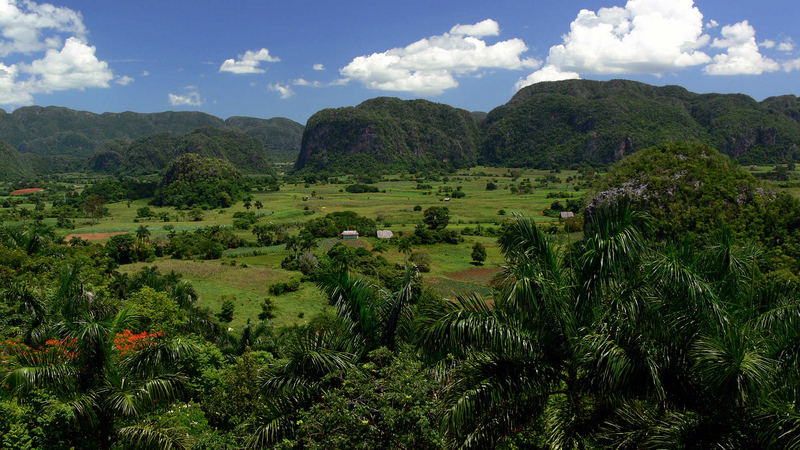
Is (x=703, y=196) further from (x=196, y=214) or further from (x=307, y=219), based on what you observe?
(x=196, y=214)

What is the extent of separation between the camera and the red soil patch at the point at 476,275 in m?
42.7

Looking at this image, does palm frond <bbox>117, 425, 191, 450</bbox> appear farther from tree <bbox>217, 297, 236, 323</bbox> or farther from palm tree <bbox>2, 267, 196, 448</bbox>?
tree <bbox>217, 297, 236, 323</bbox>

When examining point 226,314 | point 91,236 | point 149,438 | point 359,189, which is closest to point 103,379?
point 149,438

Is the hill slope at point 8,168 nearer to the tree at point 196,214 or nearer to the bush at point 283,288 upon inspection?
the tree at point 196,214

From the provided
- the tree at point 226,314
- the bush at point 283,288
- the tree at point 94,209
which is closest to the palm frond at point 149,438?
the tree at point 226,314

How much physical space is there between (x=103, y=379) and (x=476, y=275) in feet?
125

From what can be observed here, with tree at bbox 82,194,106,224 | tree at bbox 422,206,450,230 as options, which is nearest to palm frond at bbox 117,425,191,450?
tree at bbox 422,206,450,230

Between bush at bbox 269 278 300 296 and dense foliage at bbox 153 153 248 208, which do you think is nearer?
bush at bbox 269 278 300 296

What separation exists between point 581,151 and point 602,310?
208 metres

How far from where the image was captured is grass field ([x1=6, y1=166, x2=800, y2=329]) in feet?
120

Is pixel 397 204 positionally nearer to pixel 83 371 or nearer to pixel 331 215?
pixel 331 215

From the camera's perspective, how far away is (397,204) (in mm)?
94875

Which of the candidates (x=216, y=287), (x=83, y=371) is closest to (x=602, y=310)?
(x=83, y=371)

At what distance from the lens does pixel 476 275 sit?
146ft
